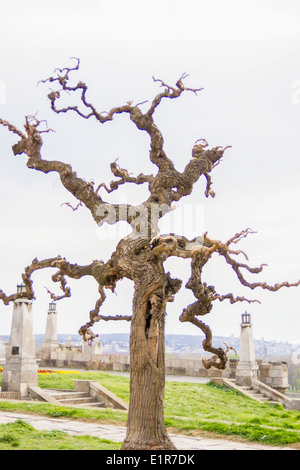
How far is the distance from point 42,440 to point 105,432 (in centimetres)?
189

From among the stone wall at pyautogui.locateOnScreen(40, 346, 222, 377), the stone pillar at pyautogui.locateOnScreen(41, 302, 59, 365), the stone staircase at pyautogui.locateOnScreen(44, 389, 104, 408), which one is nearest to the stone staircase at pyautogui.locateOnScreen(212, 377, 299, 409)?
the stone wall at pyautogui.locateOnScreen(40, 346, 222, 377)

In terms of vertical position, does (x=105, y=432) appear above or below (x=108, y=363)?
below

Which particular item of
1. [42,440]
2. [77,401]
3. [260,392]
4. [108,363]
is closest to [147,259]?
[42,440]

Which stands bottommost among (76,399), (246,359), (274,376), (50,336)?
(76,399)

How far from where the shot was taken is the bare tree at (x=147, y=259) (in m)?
8.48

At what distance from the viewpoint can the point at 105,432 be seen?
11.6 m

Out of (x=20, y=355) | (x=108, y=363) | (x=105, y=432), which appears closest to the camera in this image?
(x=105, y=432)

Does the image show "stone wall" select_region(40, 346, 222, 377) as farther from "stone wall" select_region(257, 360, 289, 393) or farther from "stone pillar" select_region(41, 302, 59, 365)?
"stone wall" select_region(257, 360, 289, 393)

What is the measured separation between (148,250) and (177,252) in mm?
828

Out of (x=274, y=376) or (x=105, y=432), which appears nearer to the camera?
(x=105, y=432)

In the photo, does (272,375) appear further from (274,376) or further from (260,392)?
(260,392)

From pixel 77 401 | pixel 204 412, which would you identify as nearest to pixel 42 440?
pixel 77 401

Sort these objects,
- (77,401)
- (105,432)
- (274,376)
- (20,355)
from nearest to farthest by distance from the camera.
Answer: (105,432) → (77,401) → (20,355) → (274,376)
